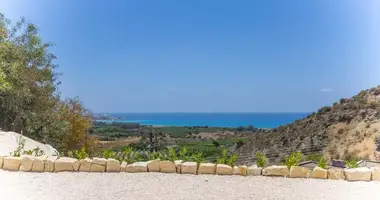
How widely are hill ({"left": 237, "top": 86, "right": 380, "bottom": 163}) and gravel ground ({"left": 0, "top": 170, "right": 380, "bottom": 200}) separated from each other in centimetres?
1310

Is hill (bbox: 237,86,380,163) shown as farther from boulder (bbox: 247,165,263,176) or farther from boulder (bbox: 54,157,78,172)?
boulder (bbox: 54,157,78,172)

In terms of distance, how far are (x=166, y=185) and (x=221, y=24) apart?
27.0ft

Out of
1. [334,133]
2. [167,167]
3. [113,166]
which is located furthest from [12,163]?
[334,133]

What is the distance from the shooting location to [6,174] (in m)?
6.43

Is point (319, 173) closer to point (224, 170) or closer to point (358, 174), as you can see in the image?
point (358, 174)

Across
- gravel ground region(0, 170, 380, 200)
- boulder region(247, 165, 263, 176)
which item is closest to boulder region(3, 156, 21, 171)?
gravel ground region(0, 170, 380, 200)

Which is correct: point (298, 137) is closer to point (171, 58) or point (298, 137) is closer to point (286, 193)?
point (171, 58)

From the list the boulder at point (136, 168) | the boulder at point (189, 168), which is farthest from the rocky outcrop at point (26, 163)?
the boulder at point (189, 168)

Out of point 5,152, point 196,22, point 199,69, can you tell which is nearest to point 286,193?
point 5,152

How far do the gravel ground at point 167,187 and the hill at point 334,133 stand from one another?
1310 cm

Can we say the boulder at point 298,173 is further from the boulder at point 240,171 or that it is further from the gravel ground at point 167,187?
the boulder at point 240,171

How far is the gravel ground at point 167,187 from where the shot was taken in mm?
5371

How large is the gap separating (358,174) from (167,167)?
3093mm

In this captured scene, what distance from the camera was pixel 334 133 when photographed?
23.6 meters
